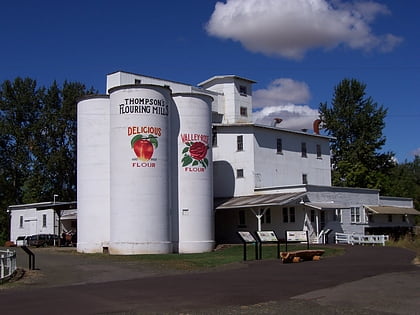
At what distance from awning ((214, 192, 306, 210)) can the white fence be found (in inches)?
169

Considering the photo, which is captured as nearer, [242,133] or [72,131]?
[242,133]

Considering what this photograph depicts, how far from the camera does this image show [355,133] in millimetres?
75625

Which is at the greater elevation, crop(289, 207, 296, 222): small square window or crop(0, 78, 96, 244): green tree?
crop(0, 78, 96, 244): green tree

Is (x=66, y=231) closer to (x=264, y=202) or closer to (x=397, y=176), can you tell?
(x=264, y=202)

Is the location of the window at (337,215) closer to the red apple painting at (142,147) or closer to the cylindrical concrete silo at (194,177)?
the cylindrical concrete silo at (194,177)

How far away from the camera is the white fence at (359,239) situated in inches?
1529

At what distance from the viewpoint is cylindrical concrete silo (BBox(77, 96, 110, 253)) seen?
39656mm

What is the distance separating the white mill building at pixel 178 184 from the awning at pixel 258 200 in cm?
14

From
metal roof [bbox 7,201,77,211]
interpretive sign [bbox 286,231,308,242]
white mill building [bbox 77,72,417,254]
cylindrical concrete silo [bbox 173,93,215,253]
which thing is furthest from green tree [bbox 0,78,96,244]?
interpretive sign [bbox 286,231,308,242]

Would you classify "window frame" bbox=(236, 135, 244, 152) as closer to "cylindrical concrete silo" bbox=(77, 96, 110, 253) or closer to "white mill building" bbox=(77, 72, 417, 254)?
"white mill building" bbox=(77, 72, 417, 254)

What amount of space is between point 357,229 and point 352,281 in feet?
96.6

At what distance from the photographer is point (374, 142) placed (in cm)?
7444

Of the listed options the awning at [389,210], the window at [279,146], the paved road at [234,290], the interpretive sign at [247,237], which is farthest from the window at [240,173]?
the paved road at [234,290]

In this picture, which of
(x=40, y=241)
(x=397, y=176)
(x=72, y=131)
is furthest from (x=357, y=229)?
(x=397, y=176)
